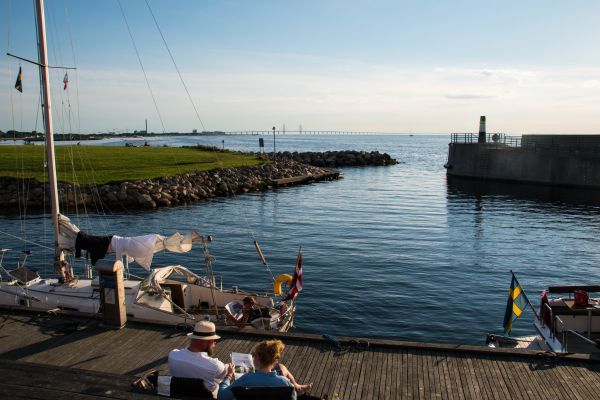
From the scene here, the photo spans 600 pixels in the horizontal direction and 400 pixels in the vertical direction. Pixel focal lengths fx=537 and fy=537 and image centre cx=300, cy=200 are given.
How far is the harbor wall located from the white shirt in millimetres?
62435

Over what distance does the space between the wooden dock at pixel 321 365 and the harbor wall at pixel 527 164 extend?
57361mm

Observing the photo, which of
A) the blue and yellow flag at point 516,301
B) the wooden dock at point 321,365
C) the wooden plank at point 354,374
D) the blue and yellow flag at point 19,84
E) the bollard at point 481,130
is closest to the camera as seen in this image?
the wooden dock at point 321,365

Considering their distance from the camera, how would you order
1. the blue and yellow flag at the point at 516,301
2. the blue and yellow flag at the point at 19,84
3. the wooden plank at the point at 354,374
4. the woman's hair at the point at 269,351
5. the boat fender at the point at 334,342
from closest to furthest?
1. the woman's hair at the point at 269,351
2. the wooden plank at the point at 354,374
3. the boat fender at the point at 334,342
4. the blue and yellow flag at the point at 516,301
5. the blue and yellow flag at the point at 19,84

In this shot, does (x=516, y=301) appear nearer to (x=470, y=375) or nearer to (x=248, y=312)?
(x=470, y=375)

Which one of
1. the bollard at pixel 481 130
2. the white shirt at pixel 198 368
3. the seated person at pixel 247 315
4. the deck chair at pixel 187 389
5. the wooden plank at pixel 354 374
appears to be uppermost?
the bollard at pixel 481 130

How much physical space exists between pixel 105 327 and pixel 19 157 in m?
54.8

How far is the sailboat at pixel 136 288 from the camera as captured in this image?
16.4 m

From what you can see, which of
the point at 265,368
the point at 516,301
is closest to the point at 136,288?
the point at 265,368

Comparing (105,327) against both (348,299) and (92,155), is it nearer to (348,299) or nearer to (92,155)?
(348,299)

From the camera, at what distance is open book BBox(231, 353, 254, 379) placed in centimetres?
1036

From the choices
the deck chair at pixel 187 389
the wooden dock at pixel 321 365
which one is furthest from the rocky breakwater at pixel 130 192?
the deck chair at pixel 187 389

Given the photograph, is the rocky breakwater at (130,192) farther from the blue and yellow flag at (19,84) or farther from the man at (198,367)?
the man at (198,367)

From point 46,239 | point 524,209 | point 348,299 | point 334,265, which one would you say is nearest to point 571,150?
point 524,209

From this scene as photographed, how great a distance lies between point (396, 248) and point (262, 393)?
2599 centimetres
